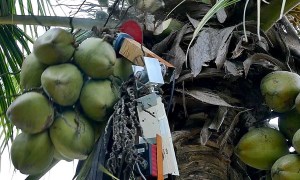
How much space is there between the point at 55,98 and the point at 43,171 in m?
0.29

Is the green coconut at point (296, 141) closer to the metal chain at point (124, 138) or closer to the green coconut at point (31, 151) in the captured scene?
the metal chain at point (124, 138)

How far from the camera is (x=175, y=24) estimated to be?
206 cm

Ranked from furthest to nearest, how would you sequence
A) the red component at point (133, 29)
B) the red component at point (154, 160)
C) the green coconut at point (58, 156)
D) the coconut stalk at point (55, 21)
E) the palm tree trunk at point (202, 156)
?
the coconut stalk at point (55, 21), the red component at point (133, 29), the palm tree trunk at point (202, 156), the green coconut at point (58, 156), the red component at point (154, 160)

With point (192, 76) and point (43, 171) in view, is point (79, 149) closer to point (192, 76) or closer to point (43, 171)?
point (43, 171)

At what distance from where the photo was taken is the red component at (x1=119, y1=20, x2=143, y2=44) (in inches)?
73.8

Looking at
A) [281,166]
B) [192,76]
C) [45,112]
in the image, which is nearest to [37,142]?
[45,112]

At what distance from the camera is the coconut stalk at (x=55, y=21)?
2.11 meters

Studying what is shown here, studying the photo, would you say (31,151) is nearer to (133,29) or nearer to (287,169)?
(133,29)

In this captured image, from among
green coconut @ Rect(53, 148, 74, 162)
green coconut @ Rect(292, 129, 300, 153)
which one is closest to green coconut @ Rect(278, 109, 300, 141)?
green coconut @ Rect(292, 129, 300, 153)

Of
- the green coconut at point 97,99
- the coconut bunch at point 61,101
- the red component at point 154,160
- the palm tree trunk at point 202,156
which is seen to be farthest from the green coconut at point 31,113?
the palm tree trunk at point 202,156

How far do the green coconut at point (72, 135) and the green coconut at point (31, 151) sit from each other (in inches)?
1.1

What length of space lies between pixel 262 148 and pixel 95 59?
1.88 ft

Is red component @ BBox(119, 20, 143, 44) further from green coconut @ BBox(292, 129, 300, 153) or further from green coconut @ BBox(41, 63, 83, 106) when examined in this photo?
green coconut @ BBox(292, 129, 300, 153)

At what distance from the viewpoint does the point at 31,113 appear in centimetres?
149
